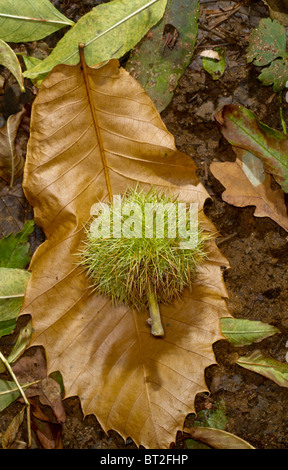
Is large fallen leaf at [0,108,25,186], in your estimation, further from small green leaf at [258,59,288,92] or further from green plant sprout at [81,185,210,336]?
small green leaf at [258,59,288,92]

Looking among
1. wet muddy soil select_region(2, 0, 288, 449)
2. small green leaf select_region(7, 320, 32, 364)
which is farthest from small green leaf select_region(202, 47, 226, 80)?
small green leaf select_region(7, 320, 32, 364)

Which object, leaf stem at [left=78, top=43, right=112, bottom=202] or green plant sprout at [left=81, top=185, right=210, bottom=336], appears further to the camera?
leaf stem at [left=78, top=43, right=112, bottom=202]

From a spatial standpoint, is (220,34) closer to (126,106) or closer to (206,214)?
(126,106)

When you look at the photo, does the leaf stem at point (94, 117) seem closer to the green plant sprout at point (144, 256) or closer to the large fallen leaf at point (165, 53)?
the green plant sprout at point (144, 256)

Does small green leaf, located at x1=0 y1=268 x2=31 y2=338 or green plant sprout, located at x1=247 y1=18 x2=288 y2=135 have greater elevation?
green plant sprout, located at x1=247 y1=18 x2=288 y2=135

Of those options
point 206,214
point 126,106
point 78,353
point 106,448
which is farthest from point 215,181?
point 106,448
